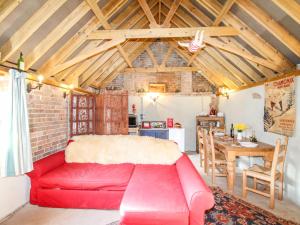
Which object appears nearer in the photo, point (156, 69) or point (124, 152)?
Answer: point (124, 152)

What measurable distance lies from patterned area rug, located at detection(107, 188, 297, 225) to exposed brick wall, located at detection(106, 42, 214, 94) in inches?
194

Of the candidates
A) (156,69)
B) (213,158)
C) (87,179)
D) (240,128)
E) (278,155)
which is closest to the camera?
(87,179)

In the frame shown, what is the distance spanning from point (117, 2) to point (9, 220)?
387cm

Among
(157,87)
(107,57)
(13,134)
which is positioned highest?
(107,57)

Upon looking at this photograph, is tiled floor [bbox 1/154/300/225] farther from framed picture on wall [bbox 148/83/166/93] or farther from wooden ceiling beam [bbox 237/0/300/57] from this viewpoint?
framed picture on wall [bbox 148/83/166/93]

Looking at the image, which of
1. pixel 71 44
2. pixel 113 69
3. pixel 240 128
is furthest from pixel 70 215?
pixel 113 69

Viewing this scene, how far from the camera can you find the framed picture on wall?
25.2ft

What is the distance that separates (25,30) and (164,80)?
5.43 m

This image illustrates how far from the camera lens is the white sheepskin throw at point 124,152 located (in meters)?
3.89

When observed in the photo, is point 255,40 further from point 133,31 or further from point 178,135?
point 178,135

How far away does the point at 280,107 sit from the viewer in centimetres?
387

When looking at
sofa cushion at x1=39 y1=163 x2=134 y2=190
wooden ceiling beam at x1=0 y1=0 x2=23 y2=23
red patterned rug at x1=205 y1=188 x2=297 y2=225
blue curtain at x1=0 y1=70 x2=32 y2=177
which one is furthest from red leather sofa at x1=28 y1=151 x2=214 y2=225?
wooden ceiling beam at x1=0 y1=0 x2=23 y2=23

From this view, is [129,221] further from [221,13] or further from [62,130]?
[221,13]

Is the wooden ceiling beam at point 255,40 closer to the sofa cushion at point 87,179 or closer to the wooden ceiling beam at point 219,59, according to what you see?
the wooden ceiling beam at point 219,59
